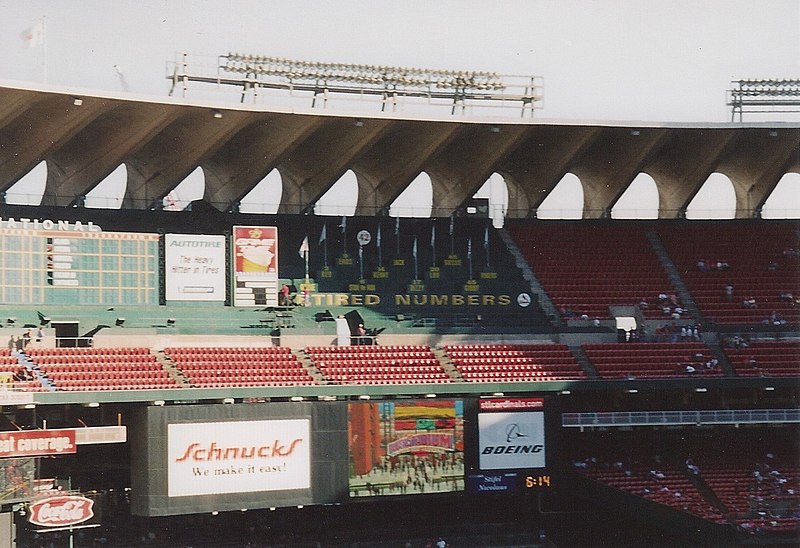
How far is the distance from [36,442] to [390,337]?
47.9 feet

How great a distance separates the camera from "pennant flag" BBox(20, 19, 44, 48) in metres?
40.8

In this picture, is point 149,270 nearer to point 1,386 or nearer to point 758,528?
point 1,386

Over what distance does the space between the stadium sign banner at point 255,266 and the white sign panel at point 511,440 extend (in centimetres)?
958

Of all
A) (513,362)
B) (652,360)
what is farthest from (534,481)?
(652,360)

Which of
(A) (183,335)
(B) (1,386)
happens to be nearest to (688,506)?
(A) (183,335)

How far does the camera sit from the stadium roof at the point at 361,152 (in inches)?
1671

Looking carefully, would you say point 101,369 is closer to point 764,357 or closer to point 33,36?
point 33,36

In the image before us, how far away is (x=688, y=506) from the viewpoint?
39000 millimetres

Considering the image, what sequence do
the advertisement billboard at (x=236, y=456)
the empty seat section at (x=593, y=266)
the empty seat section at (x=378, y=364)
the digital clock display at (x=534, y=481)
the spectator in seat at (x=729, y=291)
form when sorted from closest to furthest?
the advertisement billboard at (x=236, y=456), the digital clock display at (x=534, y=481), the empty seat section at (x=378, y=364), the empty seat section at (x=593, y=266), the spectator in seat at (x=729, y=291)

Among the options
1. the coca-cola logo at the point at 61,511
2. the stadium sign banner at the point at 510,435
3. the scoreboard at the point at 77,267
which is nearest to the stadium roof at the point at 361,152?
the scoreboard at the point at 77,267

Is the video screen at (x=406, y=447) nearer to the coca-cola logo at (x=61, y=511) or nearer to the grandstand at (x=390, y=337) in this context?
the grandstand at (x=390, y=337)

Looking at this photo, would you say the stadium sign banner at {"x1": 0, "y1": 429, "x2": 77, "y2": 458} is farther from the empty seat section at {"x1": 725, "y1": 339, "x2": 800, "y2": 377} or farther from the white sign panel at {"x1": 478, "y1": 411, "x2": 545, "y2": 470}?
the empty seat section at {"x1": 725, "y1": 339, "x2": 800, "y2": 377}

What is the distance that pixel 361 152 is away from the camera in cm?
4691

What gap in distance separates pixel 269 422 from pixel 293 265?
32.5 feet
